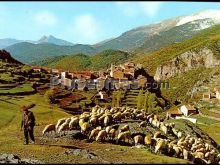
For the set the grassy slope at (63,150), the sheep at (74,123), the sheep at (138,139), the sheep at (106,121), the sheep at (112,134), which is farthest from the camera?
the sheep at (106,121)

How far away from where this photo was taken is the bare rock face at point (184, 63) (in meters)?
171

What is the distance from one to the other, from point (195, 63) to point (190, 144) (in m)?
158

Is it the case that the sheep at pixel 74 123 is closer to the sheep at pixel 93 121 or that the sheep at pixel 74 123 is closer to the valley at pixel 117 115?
the valley at pixel 117 115

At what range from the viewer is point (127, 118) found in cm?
2348

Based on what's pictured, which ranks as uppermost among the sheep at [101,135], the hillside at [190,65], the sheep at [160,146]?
the hillside at [190,65]

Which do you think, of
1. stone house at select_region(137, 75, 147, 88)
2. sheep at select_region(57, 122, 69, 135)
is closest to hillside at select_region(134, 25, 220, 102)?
stone house at select_region(137, 75, 147, 88)

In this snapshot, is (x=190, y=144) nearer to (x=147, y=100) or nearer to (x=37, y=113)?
(x=37, y=113)

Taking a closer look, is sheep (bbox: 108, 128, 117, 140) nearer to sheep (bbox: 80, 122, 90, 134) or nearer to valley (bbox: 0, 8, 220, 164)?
valley (bbox: 0, 8, 220, 164)

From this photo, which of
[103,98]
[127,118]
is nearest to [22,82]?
[103,98]

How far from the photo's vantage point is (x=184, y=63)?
176 meters

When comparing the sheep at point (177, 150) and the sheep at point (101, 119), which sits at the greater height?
the sheep at point (101, 119)

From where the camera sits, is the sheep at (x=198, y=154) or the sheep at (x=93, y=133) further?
the sheep at (x=93, y=133)

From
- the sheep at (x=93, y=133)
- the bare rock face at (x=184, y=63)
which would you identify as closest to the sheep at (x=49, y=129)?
the sheep at (x=93, y=133)

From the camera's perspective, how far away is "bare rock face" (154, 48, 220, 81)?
171387mm
